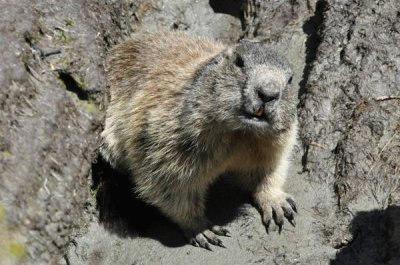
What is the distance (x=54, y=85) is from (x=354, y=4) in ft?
13.4

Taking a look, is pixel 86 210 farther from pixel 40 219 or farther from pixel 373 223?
pixel 373 223

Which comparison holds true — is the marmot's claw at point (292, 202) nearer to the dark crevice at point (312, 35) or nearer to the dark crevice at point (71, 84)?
the dark crevice at point (312, 35)

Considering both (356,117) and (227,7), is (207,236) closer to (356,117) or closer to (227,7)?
(356,117)

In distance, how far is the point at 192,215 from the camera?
7082 mm

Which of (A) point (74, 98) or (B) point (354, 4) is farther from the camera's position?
(B) point (354, 4)

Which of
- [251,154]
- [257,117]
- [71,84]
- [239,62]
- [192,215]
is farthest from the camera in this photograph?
[192,215]

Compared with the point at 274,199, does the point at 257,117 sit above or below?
above

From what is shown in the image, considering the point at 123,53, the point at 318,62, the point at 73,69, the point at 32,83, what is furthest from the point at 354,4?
the point at 32,83

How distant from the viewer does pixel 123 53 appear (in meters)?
7.79

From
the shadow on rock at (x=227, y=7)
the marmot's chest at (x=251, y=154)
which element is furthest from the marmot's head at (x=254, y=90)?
the shadow on rock at (x=227, y=7)

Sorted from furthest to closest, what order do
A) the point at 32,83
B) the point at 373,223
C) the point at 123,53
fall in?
the point at 123,53
the point at 373,223
the point at 32,83

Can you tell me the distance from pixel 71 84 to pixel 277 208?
8.49ft

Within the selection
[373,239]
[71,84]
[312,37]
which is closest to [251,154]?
[373,239]

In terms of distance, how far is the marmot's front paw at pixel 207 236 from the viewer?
7.05m
